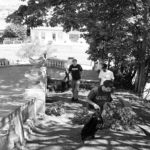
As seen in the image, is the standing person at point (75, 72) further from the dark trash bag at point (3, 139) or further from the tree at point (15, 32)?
the tree at point (15, 32)

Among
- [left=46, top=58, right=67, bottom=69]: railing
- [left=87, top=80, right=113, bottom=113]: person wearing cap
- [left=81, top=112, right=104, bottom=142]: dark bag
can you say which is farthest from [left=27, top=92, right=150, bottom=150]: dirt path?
[left=46, top=58, right=67, bottom=69]: railing

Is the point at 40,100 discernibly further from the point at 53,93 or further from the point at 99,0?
the point at 99,0

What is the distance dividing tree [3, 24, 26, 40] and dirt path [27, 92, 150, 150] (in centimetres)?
4436

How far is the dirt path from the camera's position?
618 centimetres

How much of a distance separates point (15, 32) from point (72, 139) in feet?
152

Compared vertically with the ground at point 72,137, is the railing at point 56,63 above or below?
above

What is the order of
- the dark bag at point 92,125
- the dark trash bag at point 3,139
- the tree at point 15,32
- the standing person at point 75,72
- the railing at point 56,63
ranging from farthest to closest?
the tree at point 15,32, the railing at point 56,63, the standing person at point 75,72, the dark bag at point 92,125, the dark trash bag at point 3,139

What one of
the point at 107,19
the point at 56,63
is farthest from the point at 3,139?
the point at 56,63

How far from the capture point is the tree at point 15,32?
50722 millimetres

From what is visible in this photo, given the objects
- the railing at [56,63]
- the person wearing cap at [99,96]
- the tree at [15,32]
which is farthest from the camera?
the tree at [15,32]

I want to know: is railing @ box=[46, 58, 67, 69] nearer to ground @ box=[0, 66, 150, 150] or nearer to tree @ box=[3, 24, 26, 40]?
ground @ box=[0, 66, 150, 150]

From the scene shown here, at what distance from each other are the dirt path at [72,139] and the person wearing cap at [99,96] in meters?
0.89

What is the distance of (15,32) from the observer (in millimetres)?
50938

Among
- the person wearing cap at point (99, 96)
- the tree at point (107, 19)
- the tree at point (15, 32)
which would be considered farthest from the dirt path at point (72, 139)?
the tree at point (15, 32)
